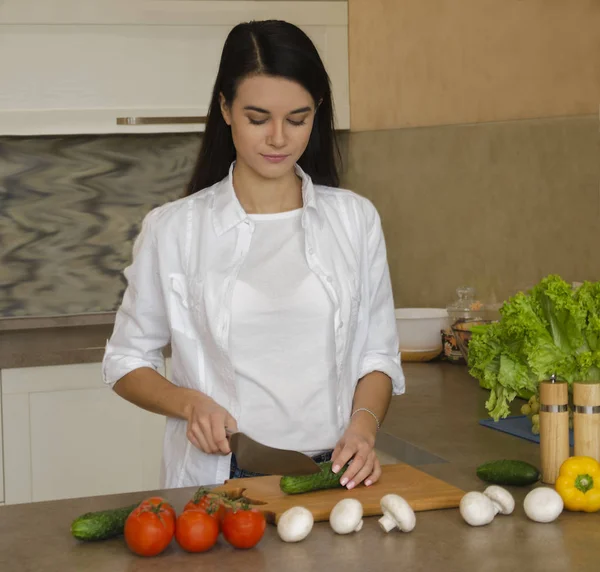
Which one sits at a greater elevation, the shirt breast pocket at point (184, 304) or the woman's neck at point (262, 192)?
the woman's neck at point (262, 192)

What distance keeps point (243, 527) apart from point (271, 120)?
0.67 m

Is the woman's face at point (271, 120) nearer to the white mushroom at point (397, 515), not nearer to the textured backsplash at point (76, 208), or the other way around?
the white mushroom at point (397, 515)

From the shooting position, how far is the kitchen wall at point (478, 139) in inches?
99.8

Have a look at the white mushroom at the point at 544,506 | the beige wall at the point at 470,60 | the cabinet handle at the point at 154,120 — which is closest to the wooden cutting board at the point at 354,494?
the white mushroom at the point at 544,506

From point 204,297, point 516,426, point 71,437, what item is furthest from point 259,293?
point 71,437

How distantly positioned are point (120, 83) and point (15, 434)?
3.68ft

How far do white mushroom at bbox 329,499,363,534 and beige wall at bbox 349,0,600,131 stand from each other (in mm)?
1468

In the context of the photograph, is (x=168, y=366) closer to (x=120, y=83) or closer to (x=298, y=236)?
(x=120, y=83)

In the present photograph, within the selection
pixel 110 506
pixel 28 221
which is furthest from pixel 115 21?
pixel 110 506

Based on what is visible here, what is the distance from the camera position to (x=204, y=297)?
1695 mm

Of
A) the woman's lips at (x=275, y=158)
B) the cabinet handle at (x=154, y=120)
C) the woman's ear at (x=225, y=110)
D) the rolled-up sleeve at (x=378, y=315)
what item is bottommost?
the rolled-up sleeve at (x=378, y=315)

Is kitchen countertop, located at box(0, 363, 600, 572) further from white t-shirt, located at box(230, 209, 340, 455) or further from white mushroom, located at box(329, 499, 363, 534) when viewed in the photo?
white t-shirt, located at box(230, 209, 340, 455)

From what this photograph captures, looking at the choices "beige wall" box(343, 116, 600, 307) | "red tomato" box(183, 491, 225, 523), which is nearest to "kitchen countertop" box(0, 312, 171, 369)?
"beige wall" box(343, 116, 600, 307)

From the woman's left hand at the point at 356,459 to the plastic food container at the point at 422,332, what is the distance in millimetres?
1349
